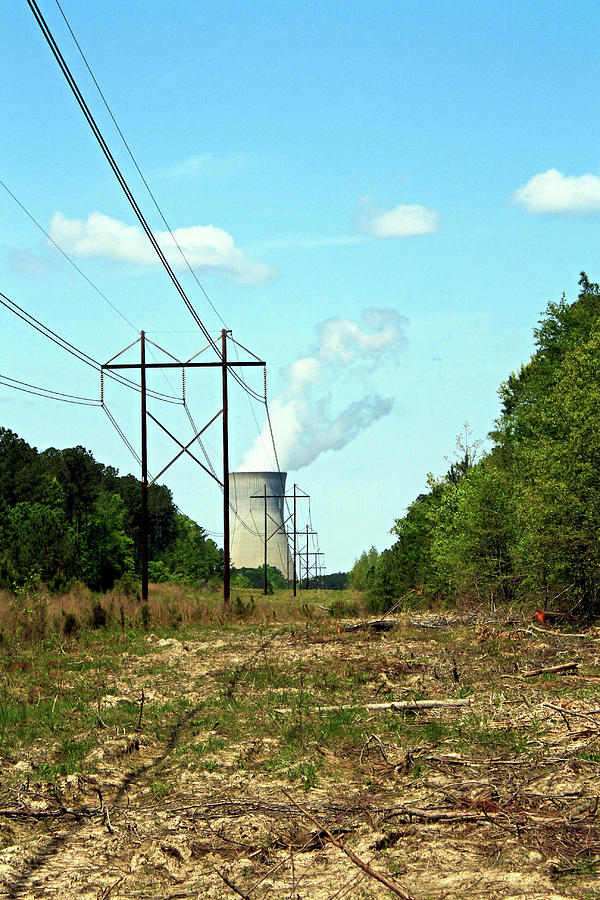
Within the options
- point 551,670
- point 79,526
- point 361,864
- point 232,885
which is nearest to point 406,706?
point 551,670

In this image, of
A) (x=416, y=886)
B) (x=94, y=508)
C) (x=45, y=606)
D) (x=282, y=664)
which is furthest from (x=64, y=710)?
(x=94, y=508)

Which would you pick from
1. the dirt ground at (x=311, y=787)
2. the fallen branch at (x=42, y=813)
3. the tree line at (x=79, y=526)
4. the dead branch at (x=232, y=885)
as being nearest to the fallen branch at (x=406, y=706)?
the dirt ground at (x=311, y=787)

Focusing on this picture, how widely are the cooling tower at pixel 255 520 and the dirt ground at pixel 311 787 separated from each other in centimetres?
5570

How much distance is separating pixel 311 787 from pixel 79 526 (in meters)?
67.5

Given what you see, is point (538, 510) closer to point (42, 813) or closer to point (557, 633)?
point (557, 633)

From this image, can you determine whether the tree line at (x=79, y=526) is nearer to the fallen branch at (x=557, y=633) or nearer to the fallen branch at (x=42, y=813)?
the fallen branch at (x=557, y=633)

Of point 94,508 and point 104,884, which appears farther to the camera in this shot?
point 94,508

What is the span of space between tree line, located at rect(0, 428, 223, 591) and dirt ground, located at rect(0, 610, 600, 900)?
20328 millimetres

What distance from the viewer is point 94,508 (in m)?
73.0

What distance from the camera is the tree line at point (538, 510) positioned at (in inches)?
997

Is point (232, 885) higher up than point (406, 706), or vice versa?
point (406, 706)

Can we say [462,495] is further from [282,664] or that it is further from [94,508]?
[94,508]

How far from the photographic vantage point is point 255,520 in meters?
79.6

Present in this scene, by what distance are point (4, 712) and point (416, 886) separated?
8.49 metres
